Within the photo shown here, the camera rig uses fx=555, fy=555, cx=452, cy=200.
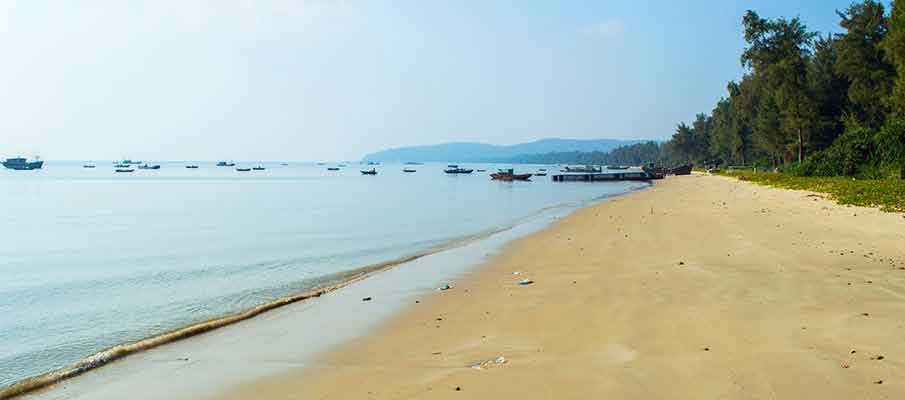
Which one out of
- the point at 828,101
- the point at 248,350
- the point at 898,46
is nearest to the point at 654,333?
the point at 248,350

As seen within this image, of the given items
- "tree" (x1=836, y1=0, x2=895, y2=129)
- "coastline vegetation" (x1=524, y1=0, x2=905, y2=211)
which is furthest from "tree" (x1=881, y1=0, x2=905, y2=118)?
"tree" (x1=836, y1=0, x2=895, y2=129)

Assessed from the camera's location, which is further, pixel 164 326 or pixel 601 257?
pixel 601 257

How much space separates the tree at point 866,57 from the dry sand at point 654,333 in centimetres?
5217

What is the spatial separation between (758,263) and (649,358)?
6.95 meters

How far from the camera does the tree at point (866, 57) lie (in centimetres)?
5456

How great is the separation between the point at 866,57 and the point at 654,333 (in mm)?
64656

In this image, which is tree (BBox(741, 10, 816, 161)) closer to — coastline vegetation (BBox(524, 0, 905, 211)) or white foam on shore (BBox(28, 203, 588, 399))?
coastline vegetation (BBox(524, 0, 905, 211))

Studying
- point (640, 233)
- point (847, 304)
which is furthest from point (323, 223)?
point (847, 304)

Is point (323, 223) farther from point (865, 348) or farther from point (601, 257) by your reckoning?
point (865, 348)

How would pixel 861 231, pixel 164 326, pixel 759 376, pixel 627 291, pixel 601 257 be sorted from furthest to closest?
1. pixel 861 231
2. pixel 601 257
3. pixel 164 326
4. pixel 627 291
5. pixel 759 376

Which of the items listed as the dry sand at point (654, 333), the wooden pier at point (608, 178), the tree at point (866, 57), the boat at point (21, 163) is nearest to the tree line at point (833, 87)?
the tree at point (866, 57)

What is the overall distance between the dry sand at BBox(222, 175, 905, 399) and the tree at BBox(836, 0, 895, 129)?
52.2 m

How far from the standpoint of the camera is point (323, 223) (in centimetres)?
3058

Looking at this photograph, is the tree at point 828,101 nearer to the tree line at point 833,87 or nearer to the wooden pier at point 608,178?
the tree line at point 833,87
